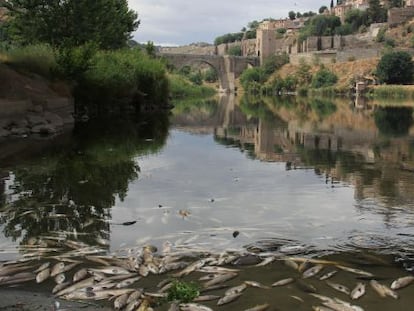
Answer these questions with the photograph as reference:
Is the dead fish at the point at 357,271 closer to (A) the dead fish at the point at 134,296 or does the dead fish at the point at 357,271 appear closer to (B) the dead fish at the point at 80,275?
(A) the dead fish at the point at 134,296

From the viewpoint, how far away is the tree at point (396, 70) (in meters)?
112

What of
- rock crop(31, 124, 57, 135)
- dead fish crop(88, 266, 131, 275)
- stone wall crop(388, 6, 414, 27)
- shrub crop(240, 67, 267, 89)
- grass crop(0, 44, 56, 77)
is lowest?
dead fish crop(88, 266, 131, 275)

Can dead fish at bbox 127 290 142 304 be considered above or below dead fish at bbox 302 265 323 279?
above

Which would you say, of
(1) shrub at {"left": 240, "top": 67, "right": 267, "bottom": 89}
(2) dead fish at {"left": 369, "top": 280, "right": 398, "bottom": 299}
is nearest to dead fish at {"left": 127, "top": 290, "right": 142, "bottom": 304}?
(2) dead fish at {"left": 369, "top": 280, "right": 398, "bottom": 299}

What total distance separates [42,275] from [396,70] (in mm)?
A: 112137

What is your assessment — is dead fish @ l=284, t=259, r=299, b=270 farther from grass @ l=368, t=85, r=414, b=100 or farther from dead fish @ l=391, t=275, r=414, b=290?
grass @ l=368, t=85, r=414, b=100

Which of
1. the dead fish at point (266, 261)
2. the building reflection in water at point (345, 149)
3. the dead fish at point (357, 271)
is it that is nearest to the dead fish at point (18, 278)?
the dead fish at point (266, 261)

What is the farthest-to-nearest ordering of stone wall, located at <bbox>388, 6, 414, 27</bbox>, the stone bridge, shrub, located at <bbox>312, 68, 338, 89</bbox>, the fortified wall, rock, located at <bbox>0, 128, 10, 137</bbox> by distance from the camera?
stone wall, located at <bbox>388, 6, 414, 27</bbox> < the stone bridge < the fortified wall < shrub, located at <bbox>312, 68, 338, 89</bbox> < rock, located at <bbox>0, 128, 10, 137</bbox>

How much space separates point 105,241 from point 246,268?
2.72 meters

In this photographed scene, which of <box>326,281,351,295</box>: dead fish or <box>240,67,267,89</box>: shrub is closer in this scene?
<box>326,281,351,295</box>: dead fish

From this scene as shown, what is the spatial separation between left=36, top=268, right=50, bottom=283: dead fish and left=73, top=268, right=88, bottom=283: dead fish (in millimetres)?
387

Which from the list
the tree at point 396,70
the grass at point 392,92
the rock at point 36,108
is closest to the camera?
the rock at point 36,108

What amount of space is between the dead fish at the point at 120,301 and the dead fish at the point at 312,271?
2571mm

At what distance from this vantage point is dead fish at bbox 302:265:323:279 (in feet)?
28.1
